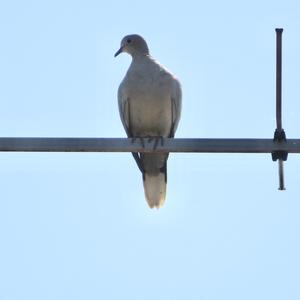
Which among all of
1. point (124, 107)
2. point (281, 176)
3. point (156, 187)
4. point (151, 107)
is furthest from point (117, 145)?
point (124, 107)

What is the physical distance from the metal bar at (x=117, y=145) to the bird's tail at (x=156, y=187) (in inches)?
138

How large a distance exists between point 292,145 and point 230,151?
29 cm

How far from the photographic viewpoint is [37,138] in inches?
153

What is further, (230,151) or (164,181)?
(164,181)

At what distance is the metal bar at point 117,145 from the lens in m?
3.87

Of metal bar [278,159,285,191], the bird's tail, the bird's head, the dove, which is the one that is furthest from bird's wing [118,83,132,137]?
metal bar [278,159,285,191]

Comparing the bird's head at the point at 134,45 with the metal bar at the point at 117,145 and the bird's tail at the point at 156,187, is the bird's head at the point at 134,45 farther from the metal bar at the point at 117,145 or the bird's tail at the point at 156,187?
the metal bar at the point at 117,145

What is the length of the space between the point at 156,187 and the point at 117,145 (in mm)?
3909

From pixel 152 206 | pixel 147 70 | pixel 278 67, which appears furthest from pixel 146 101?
pixel 278 67

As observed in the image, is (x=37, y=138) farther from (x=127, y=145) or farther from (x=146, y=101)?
(x=146, y=101)

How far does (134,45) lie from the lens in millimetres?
8914

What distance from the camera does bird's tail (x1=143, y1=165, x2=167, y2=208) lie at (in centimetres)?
751

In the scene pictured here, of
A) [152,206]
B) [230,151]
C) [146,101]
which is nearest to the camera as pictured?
[230,151]

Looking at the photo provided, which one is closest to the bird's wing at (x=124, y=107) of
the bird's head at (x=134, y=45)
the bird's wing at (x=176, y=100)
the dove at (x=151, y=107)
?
the dove at (x=151, y=107)
